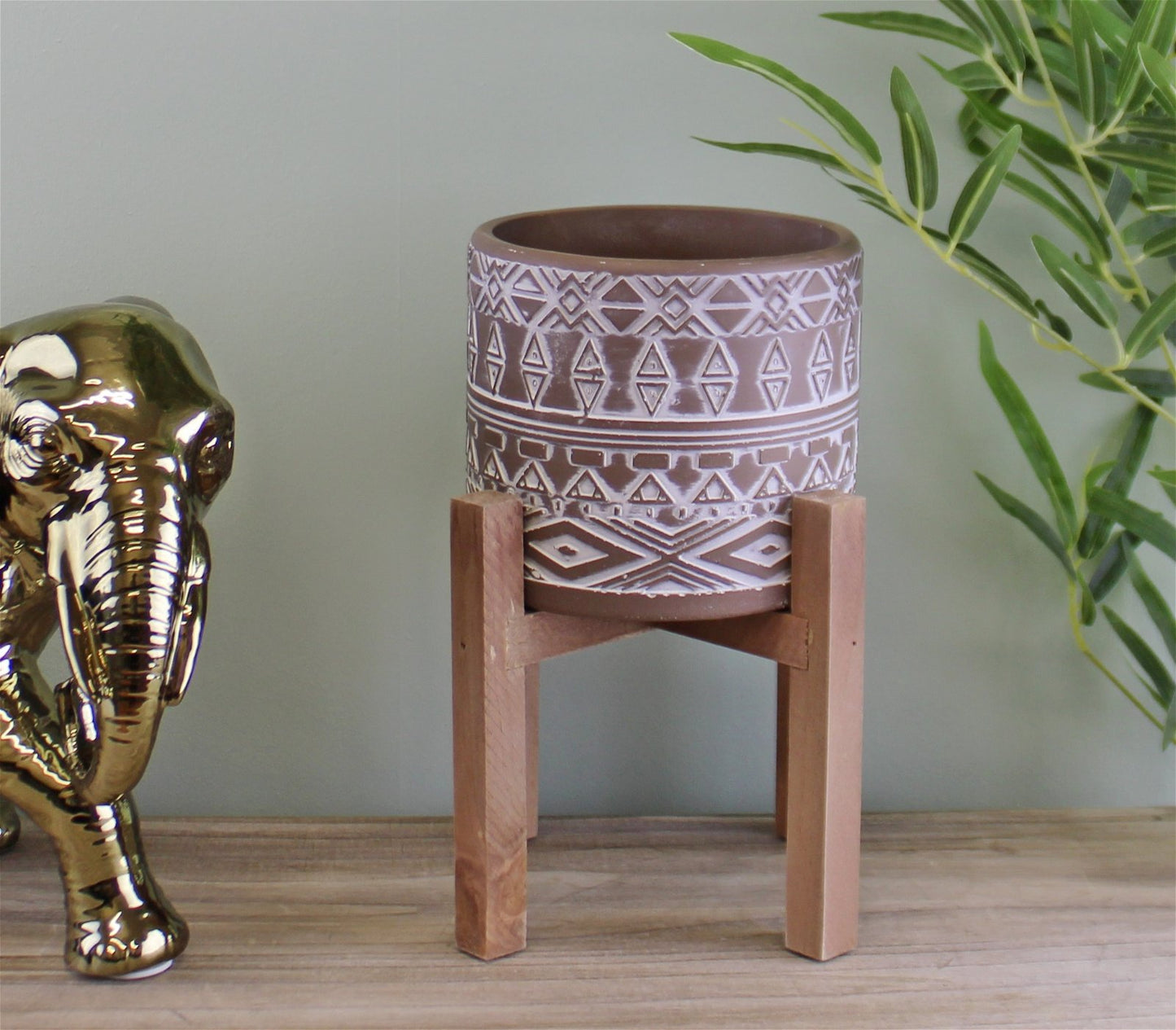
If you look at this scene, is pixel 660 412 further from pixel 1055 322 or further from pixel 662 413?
pixel 1055 322

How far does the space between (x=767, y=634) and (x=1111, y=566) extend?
0.97 feet

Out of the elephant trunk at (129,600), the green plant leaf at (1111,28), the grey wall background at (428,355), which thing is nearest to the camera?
the elephant trunk at (129,600)

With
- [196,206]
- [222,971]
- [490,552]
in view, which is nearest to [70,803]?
[222,971]

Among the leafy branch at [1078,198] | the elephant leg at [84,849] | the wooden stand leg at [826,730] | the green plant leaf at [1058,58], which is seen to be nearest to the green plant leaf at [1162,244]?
the leafy branch at [1078,198]

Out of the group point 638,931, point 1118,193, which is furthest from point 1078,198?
point 638,931

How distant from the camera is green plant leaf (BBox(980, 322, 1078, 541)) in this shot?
793mm

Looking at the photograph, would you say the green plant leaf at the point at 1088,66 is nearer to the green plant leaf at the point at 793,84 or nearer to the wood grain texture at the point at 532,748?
the green plant leaf at the point at 793,84

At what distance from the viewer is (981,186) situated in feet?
2.18

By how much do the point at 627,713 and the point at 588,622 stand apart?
0.70ft

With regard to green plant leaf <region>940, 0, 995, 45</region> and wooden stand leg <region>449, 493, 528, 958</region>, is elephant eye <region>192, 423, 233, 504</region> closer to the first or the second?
wooden stand leg <region>449, 493, 528, 958</region>

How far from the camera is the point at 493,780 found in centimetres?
65

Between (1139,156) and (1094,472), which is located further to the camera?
(1094,472)

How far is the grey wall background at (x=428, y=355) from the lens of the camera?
782 mm

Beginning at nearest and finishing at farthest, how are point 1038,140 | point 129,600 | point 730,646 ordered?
point 129,600
point 730,646
point 1038,140
